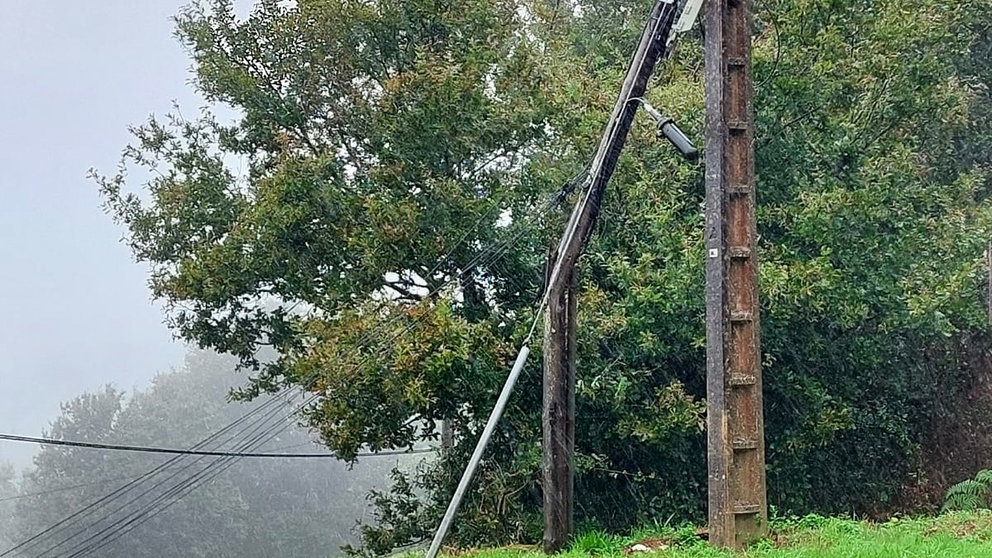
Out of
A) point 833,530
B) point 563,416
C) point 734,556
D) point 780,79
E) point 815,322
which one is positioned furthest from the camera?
point 815,322

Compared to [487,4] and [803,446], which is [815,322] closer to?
[803,446]

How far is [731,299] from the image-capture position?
6867mm

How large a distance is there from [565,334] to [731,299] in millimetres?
1772

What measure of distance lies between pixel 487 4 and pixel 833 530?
8.56 m

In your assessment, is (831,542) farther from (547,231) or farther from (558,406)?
(547,231)

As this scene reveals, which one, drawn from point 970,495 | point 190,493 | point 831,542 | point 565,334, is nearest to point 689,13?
point 565,334

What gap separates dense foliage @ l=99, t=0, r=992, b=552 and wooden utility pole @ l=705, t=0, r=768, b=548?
4215 mm

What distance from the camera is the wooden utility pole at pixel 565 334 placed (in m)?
7.96

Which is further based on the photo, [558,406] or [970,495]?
[970,495]

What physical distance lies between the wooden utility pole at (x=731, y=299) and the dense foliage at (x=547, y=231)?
4.22 m

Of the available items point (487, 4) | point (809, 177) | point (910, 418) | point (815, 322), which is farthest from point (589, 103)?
point (910, 418)

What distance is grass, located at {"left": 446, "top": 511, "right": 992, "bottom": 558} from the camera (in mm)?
6285

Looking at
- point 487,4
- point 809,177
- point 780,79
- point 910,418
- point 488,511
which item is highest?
point 487,4

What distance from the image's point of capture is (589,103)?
12656 millimetres
